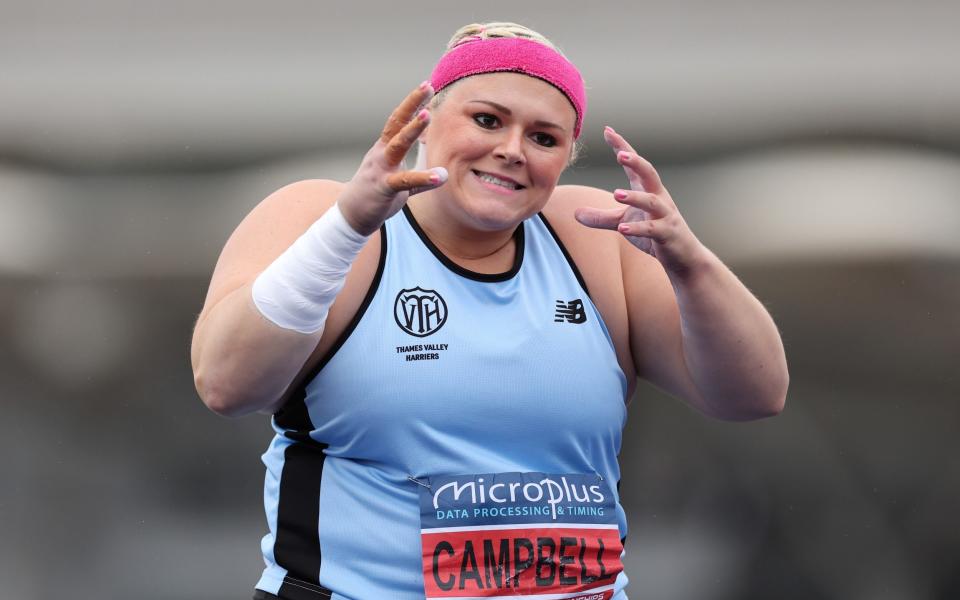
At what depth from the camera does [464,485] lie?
4.42 feet

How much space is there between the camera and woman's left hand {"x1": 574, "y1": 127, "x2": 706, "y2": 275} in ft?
4.14

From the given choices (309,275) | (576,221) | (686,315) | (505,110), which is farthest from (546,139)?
(309,275)

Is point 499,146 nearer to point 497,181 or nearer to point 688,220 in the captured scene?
point 497,181

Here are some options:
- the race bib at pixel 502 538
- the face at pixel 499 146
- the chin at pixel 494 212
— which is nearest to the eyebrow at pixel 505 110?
the face at pixel 499 146

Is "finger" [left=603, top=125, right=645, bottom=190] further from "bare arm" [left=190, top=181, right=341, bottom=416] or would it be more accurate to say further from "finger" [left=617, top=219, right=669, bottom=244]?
"bare arm" [left=190, top=181, right=341, bottom=416]

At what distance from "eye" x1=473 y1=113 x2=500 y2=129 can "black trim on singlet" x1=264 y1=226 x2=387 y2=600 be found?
19 cm

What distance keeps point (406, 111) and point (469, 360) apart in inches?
13.8

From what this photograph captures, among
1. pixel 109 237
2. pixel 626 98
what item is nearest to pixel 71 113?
pixel 109 237

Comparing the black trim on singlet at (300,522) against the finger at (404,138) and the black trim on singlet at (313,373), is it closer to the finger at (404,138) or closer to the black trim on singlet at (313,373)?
the black trim on singlet at (313,373)

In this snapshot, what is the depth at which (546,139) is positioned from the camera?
145 cm

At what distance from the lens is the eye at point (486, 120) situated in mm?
1423

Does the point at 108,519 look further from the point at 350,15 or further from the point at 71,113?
the point at 350,15

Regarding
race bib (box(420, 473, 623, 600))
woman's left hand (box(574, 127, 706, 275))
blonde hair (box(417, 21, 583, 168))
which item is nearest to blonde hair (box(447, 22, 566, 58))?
blonde hair (box(417, 21, 583, 168))

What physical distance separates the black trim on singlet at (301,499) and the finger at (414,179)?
0.84 feet
